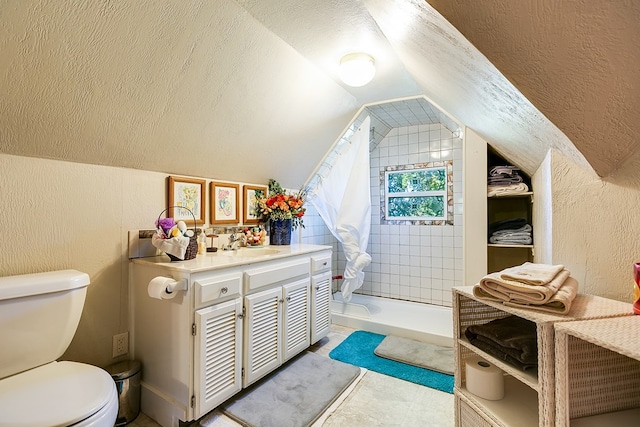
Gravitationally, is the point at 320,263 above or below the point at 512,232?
below

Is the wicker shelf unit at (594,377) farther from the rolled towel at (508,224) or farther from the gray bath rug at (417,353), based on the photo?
the rolled towel at (508,224)

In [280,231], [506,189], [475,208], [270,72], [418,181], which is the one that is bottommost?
[280,231]

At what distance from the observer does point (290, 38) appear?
5.57 feet

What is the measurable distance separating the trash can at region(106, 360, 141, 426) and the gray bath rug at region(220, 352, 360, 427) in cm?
48

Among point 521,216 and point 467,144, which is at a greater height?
point 467,144

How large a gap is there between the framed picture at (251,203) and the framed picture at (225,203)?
78 millimetres

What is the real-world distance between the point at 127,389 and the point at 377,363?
162 centimetres

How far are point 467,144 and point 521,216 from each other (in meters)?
0.80

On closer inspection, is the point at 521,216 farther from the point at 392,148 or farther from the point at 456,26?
the point at 456,26

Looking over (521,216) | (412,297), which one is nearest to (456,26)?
(521,216)

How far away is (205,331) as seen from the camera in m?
1.49

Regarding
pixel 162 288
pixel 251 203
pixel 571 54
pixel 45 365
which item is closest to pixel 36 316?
pixel 45 365

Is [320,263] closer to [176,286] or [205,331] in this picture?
[205,331]

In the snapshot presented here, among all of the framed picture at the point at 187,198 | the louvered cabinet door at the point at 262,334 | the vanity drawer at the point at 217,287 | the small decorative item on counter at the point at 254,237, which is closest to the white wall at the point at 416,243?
the small decorative item on counter at the point at 254,237
